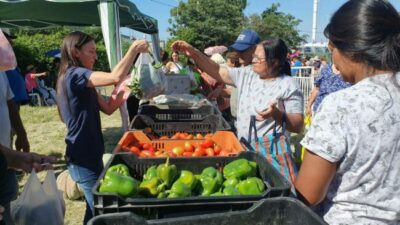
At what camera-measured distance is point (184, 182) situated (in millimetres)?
1923

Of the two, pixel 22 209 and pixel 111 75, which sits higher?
pixel 111 75

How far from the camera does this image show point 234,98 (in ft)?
13.9

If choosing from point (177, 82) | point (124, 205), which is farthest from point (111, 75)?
point (177, 82)

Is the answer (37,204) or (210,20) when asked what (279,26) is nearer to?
(210,20)

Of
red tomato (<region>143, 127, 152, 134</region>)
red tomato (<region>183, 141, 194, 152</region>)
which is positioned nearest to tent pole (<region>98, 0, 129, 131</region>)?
red tomato (<region>143, 127, 152, 134</region>)

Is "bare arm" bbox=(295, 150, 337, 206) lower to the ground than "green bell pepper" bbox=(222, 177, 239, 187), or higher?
higher

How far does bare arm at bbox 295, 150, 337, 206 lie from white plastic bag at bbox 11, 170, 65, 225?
1655 mm

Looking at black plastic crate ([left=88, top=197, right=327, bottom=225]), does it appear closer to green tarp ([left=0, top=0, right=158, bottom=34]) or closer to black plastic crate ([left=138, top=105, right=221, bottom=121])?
black plastic crate ([left=138, top=105, right=221, bottom=121])

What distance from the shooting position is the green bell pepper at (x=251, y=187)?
1.79m

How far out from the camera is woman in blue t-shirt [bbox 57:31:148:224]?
2.83m

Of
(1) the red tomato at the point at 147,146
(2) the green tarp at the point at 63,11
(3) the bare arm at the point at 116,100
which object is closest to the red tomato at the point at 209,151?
(1) the red tomato at the point at 147,146

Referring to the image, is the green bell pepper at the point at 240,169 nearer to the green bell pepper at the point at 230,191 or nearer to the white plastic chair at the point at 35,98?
the green bell pepper at the point at 230,191

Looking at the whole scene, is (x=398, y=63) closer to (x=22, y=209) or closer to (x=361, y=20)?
(x=361, y=20)

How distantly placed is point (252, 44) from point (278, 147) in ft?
4.84
